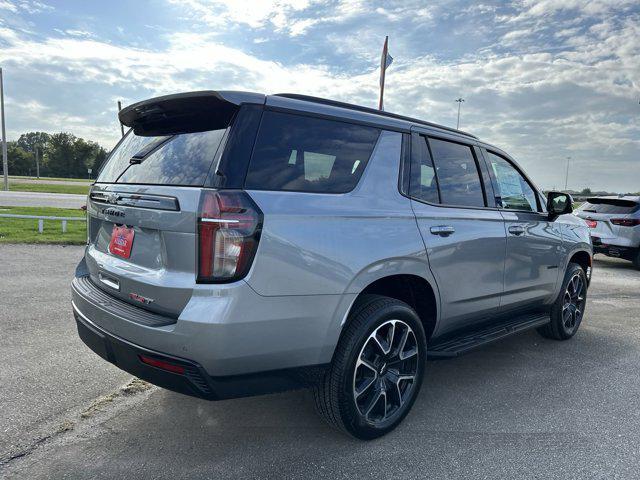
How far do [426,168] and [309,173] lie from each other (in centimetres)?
109

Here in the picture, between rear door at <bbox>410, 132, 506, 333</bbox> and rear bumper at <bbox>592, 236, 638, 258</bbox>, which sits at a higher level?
rear door at <bbox>410, 132, 506, 333</bbox>

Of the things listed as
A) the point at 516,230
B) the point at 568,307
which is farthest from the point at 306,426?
the point at 568,307

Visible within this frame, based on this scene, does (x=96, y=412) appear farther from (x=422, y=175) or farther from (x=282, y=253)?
(x=422, y=175)

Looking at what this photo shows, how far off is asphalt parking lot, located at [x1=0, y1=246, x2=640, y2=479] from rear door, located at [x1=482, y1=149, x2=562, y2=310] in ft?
2.24

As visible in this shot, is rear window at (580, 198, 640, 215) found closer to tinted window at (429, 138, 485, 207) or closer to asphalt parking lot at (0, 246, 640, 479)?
asphalt parking lot at (0, 246, 640, 479)

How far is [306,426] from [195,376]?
107cm

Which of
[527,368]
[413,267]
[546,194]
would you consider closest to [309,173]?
[413,267]

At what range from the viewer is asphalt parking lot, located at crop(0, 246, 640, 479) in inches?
103

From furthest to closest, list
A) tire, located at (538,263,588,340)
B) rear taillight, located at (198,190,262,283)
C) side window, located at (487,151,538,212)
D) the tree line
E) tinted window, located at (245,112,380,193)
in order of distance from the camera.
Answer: the tree line → tire, located at (538,263,588,340) → side window, located at (487,151,538,212) → tinted window, located at (245,112,380,193) → rear taillight, located at (198,190,262,283)

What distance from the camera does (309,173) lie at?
2.65 m

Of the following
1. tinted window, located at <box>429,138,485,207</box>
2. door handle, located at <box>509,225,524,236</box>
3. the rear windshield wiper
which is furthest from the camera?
door handle, located at <box>509,225,524,236</box>

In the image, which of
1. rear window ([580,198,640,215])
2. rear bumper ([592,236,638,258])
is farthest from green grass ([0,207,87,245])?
rear window ([580,198,640,215])

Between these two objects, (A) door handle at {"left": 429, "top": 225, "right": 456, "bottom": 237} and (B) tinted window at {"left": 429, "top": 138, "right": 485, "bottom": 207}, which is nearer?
(A) door handle at {"left": 429, "top": 225, "right": 456, "bottom": 237}

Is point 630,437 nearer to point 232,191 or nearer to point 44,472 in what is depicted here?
point 232,191
